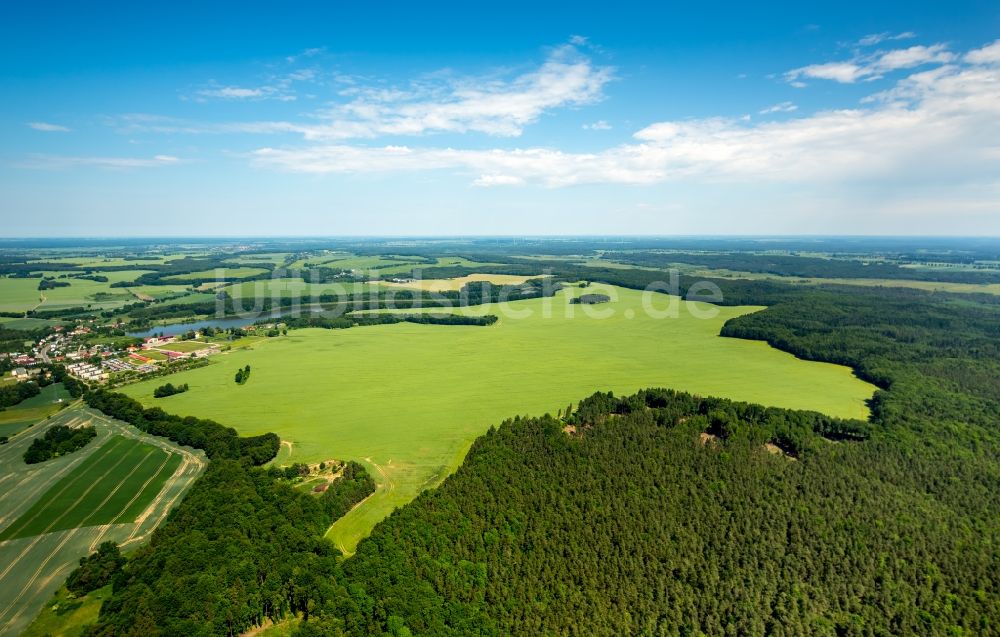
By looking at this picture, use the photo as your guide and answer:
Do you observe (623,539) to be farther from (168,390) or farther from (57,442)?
(168,390)

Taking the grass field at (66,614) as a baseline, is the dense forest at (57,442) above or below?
above

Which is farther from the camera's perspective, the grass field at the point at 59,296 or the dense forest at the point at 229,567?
the grass field at the point at 59,296

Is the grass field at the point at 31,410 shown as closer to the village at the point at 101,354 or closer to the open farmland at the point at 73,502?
the open farmland at the point at 73,502

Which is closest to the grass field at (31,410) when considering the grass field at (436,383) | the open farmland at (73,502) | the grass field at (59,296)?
the open farmland at (73,502)

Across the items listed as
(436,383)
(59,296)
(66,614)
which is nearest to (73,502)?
(66,614)

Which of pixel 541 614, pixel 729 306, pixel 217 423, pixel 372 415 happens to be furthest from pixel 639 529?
pixel 729 306

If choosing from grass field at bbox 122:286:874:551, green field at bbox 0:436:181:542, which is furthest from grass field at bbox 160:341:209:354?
green field at bbox 0:436:181:542

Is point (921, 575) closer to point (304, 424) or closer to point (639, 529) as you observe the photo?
point (639, 529)
